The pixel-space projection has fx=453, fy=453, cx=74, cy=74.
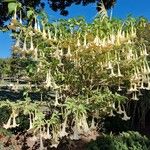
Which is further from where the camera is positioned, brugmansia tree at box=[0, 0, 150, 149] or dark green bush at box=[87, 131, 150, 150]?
brugmansia tree at box=[0, 0, 150, 149]

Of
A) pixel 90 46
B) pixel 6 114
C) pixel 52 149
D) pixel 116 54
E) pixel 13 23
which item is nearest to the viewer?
pixel 13 23

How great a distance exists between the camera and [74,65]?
999cm

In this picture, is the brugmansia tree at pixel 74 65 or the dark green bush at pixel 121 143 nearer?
the dark green bush at pixel 121 143

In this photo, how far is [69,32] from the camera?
9969mm

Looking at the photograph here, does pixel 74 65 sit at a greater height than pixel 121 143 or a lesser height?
greater

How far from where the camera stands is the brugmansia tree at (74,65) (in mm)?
9422

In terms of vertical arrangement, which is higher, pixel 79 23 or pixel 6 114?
pixel 79 23

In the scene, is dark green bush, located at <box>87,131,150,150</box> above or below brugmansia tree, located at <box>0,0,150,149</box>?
below

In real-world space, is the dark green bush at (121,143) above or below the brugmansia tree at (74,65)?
below

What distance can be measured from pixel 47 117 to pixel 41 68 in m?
2.10

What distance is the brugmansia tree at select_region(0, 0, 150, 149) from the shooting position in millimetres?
9422

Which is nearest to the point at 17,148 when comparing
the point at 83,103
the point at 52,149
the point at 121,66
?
the point at 52,149

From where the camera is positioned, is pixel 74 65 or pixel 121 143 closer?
pixel 121 143

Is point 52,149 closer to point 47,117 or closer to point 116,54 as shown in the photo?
point 47,117
